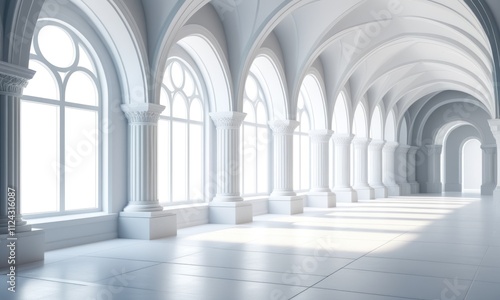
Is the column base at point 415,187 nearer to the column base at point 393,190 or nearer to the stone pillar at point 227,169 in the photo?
the column base at point 393,190

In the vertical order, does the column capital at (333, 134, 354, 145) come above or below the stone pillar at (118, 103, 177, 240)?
above

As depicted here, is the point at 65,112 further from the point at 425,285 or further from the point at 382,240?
the point at 425,285

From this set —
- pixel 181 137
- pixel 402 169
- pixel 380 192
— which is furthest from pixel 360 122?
pixel 181 137

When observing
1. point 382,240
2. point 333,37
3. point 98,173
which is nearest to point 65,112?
point 98,173

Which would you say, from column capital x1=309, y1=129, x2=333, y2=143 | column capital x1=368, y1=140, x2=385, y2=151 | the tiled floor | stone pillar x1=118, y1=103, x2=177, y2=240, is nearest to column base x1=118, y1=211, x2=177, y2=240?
stone pillar x1=118, y1=103, x2=177, y2=240

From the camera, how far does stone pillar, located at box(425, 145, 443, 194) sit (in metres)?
33.3

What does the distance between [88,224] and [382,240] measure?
564 cm

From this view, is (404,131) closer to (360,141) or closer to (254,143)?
(360,141)

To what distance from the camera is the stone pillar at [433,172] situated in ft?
109

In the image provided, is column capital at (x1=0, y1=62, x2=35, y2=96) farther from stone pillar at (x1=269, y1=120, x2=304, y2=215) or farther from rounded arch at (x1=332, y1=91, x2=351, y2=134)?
rounded arch at (x1=332, y1=91, x2=351, y2=134)

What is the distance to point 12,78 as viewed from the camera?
7426 mm

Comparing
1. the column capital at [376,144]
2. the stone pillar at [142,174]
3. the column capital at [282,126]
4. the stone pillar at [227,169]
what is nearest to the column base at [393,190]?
the column capital at [376,144]

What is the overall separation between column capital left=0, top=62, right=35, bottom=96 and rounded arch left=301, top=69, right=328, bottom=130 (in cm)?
1198

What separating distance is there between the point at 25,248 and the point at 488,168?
30.0 meters
